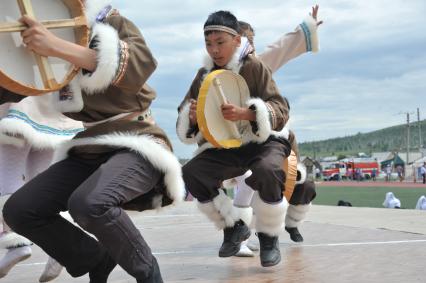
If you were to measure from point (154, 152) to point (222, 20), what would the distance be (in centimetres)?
167

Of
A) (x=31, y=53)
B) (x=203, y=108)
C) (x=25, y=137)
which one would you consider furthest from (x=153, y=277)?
(x=25, y=137)

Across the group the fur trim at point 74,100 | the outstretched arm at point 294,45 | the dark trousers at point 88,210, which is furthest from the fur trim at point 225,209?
the fur trim at point 74,100

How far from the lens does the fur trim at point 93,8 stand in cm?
316

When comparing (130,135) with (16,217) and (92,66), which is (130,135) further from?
(16,217)

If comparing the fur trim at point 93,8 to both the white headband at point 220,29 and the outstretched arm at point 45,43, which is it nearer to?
the outstretched arm at point 45,43

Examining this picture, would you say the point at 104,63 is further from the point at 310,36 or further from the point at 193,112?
the point at 310,36

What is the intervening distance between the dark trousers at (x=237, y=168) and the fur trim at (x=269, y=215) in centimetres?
4

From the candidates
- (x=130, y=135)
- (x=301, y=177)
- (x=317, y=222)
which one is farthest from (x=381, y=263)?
(x=317, y=222)

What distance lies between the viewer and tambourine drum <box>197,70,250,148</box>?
13.2 ft

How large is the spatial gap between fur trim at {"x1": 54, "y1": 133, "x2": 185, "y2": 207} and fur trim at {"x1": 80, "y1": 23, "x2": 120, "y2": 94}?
0.25 metres

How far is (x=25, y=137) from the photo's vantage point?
14.3 ft

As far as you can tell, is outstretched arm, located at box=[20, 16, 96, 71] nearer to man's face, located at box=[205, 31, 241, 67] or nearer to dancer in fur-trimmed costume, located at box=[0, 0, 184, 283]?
dancer in fur-trimmed costume, located at box=[0, 0, 184, 283]

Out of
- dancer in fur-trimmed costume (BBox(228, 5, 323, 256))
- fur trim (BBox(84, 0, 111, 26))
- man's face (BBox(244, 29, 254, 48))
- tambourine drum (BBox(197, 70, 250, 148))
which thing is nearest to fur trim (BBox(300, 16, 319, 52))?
dancer in fur-trimmed costume (BBox(228, 5, 323, 256))

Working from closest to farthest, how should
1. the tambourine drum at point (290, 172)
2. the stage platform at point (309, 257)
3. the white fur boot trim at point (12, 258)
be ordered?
1. the stage platform at point (309, 257)
2. the white fur boot trim at point (12, 258)
3. the tambourine drum at point (290, 172)
